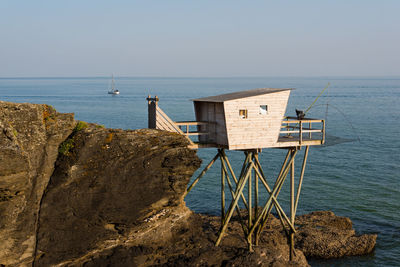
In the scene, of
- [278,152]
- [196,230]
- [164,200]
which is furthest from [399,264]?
[278,152]

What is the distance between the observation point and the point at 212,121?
2520cm

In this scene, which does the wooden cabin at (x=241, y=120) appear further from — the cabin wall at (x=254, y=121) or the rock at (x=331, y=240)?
the rock at (x=331, y=240)

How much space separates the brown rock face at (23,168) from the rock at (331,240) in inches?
690

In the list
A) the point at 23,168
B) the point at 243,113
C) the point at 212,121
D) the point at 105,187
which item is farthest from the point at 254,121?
the point at 23,168

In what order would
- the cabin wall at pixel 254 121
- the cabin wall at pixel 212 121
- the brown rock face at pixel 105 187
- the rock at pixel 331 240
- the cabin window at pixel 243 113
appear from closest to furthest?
the brown rock face at pixel 105 187 → the cabin wall at pixel 254 121 → the cabin window at pixel 243 113 → the cabin wall at pixel 212 121 → the rock at pixel 331 240

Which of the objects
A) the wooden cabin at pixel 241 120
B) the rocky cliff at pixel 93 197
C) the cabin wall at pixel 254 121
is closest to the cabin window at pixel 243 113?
the wooden cabin at pixel 241 120

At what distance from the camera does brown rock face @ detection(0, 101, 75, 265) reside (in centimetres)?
1714

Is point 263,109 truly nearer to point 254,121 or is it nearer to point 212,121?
point 254,121

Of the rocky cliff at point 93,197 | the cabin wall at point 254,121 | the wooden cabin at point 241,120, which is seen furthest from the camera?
the cabin wall at point 254,121

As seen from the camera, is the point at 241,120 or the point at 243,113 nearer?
the point at 241,120

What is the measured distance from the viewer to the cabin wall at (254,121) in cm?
2383

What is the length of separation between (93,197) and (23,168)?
3.50 metres

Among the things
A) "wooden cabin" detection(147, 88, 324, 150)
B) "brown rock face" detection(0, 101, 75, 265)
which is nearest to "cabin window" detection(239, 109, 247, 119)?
"wooden cabin" detection(147, 88, 324, 150)

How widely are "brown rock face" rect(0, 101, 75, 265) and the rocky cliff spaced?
0.04 metres
